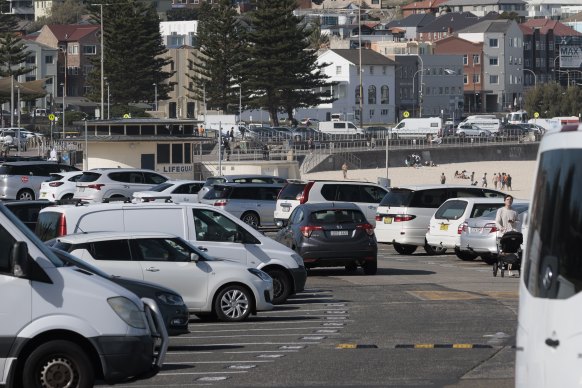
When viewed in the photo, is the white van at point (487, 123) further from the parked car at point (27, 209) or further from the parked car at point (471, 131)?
the parked car at point (27, 209)

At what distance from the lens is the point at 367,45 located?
17162 cm

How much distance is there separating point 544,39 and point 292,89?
7746cm

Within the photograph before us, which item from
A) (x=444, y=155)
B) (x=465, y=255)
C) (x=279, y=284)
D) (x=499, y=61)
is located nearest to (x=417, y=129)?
(x=444, y=155)

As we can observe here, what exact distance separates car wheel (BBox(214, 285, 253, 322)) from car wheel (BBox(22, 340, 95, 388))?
7013 mm

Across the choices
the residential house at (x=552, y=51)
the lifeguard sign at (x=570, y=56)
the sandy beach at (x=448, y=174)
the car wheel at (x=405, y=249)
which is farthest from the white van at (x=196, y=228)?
the lifeguard sign at (x=570, y=56)

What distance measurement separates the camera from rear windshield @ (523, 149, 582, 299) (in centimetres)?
781

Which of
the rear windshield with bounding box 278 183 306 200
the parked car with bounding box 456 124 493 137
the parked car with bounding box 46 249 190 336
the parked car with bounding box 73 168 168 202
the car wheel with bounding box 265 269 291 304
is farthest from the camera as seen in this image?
the parked car with bounding box 456 124 493 137

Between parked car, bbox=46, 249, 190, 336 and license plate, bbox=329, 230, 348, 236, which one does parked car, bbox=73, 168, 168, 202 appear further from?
parked car, bbox=46, 249, 190, 336

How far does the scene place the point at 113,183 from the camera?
46594mm

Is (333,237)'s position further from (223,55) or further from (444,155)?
(223,55)

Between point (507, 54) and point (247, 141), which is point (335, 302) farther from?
point (507, 54)

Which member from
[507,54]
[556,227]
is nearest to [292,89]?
[507,54]

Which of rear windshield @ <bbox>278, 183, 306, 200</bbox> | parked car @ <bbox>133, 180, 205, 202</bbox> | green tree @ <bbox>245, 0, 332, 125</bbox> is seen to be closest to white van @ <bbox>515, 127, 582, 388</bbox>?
rear windshield @ <bbox>278, 183, 306, 200</bbox>

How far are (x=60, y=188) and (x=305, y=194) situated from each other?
41.3 ft
